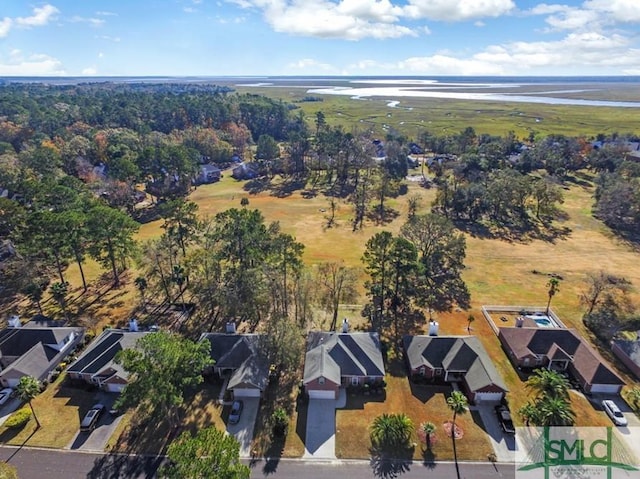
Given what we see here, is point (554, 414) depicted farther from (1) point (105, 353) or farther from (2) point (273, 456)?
(1) point (105, 353)

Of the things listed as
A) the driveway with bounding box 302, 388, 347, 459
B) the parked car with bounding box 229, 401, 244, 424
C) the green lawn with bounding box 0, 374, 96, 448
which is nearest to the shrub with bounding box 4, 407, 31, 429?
the green lawn with bounding box 0, 374, 96, 448

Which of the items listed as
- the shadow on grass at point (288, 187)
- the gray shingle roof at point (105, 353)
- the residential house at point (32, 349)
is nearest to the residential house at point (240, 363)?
the gray shingle roof at point (105, 353)

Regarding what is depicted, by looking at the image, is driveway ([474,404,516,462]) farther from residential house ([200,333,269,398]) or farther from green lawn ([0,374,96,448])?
green lawn ([0,374,96,448])

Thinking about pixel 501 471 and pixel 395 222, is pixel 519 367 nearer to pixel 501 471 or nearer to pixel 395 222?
pixel 501 471

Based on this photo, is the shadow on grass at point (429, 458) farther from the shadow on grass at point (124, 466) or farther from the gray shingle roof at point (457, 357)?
the shadow on grass at point (124, 466)

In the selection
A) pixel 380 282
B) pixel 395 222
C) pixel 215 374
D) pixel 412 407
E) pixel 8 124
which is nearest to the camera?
pixel 412 407

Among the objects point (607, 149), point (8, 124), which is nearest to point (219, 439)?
point (607, 149)
